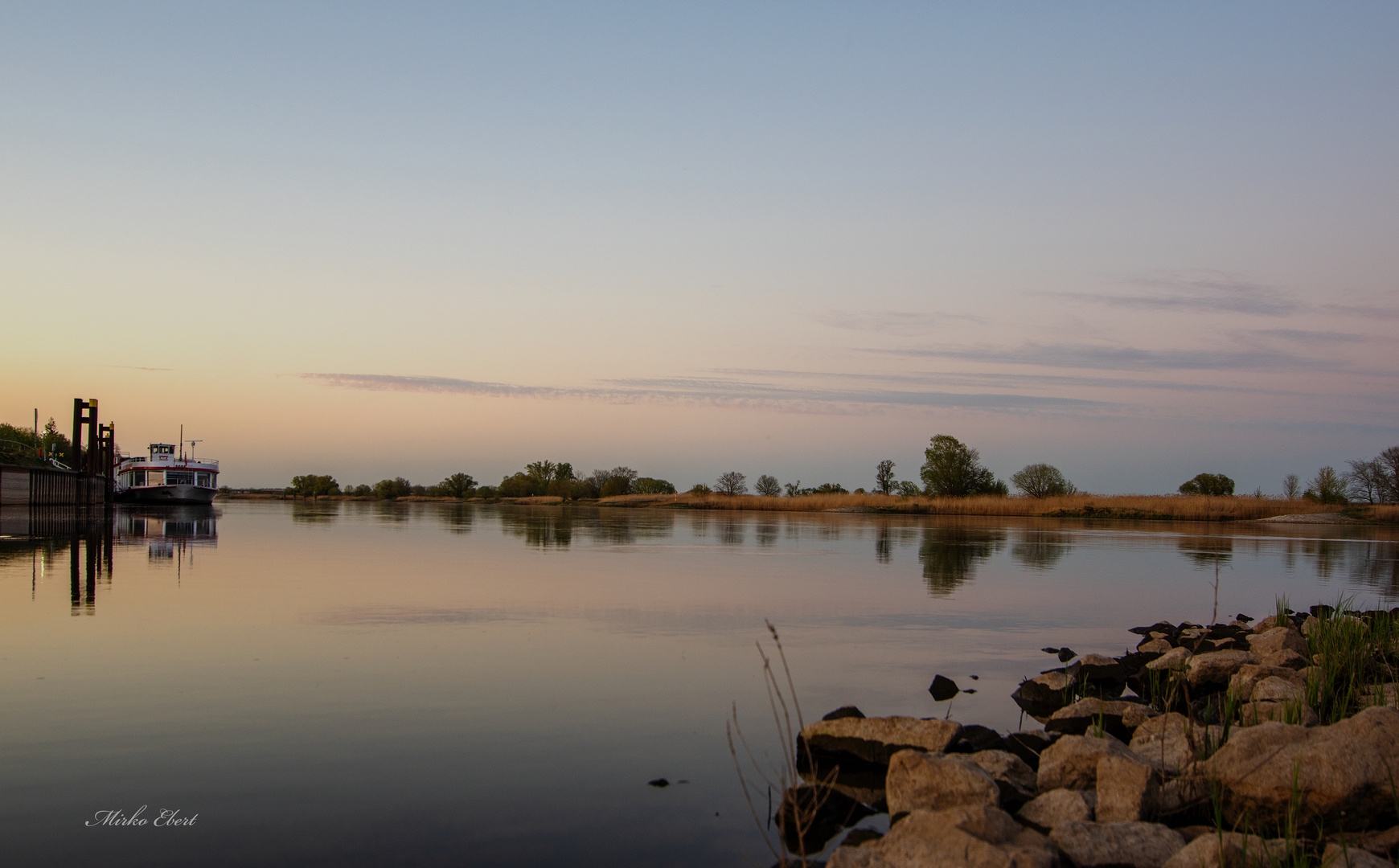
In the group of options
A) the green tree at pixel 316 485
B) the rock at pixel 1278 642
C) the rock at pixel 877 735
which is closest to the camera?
the rock at pixel 877 735

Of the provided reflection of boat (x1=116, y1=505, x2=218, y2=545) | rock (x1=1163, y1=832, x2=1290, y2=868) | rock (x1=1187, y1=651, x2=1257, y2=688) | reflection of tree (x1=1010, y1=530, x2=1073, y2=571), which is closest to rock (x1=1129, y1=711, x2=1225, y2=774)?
rock (x1=1163, y1=832, x2=1290, y2=868)

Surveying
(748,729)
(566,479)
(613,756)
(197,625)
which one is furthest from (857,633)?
(566,479)

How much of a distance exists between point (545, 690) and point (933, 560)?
14579 mm

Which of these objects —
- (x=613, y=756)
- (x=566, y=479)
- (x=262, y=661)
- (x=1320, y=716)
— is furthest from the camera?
(x=566, y=479)

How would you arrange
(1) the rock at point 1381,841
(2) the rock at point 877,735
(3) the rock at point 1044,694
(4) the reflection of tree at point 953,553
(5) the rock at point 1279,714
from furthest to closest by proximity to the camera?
1. (4) the reflection of tree at point 953,553
2. (3) the rock at point 1044,694
3. (5) the rock at point 1279,714
4. (2) the rock at point 877,735
5. (1) the rock at point 1381,841

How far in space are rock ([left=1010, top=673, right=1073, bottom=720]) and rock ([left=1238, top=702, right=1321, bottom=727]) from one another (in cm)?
120

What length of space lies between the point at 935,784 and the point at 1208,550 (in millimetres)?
24456

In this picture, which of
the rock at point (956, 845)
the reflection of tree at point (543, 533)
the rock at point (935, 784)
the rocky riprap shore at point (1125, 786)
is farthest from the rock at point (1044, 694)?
the reflection of tree at point (543, 533)

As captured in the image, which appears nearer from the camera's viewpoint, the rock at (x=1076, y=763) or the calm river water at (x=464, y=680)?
the calm river water at (x=464, y=680)

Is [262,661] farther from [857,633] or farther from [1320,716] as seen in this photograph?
[1320,716]

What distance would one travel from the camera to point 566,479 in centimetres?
9638

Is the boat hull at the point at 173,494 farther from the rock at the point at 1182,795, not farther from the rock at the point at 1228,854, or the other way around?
the rock at the point at 1228,854

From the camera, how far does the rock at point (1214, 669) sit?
7.70 m

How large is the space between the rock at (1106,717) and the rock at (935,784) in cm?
180
